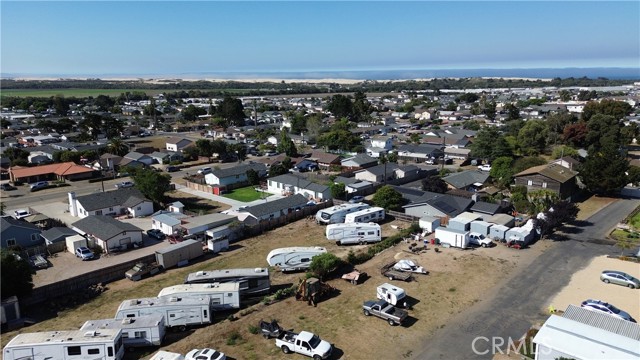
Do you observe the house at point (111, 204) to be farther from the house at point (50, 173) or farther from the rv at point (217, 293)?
the rv at point (217, 293)

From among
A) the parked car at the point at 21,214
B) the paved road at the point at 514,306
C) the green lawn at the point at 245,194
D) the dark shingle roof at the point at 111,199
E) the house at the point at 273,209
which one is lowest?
the paved road at the point at 514,306

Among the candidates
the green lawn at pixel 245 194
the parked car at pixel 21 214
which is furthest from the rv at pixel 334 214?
the parked car at pixel 21 214

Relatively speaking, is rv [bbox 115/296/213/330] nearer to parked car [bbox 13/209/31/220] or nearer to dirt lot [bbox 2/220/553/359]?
dirt lot [bbox 2/220/553/359]

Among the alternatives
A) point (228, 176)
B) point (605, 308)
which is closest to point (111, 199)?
point (228, 176)

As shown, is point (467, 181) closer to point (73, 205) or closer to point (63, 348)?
point (73, 205)

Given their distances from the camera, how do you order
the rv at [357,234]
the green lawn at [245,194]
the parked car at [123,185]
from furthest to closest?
the parked car at [123,185], the green lawn at [245,194], the rv at [357,234]

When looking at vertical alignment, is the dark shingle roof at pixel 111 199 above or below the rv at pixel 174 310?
above
